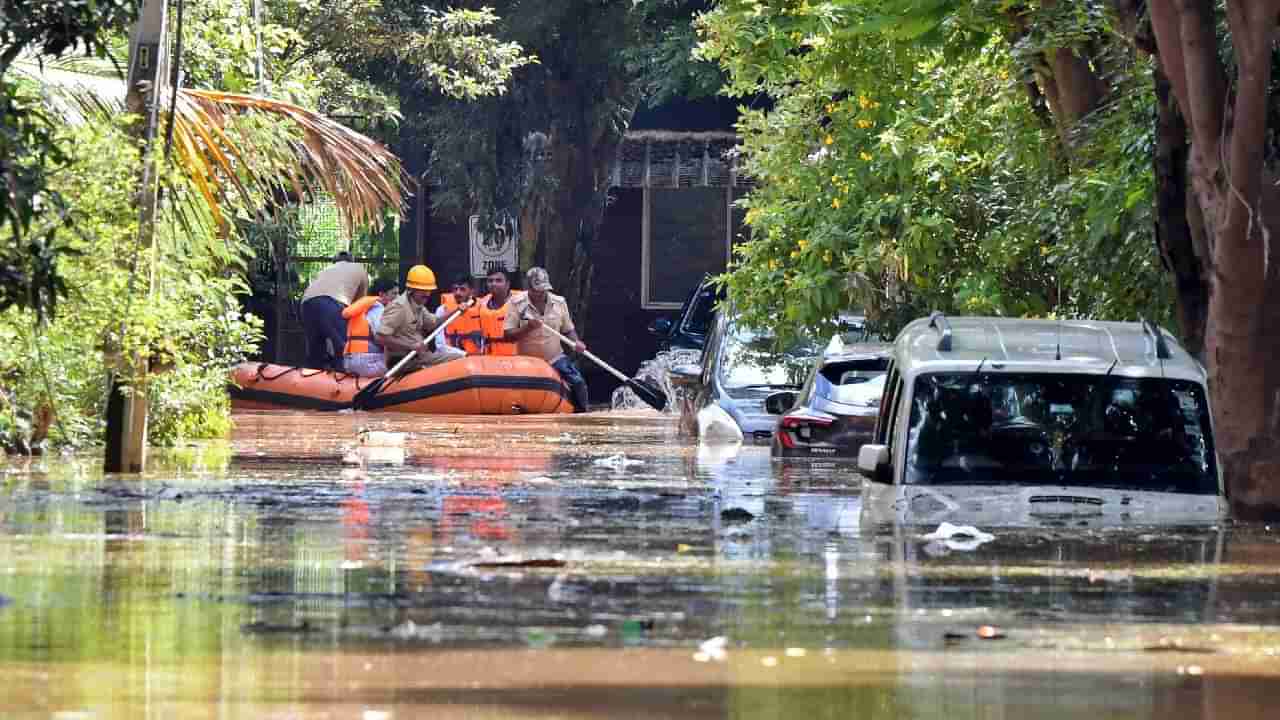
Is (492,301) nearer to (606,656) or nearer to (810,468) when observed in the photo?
(810,468)

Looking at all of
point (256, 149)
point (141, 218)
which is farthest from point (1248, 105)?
point (256, 149)

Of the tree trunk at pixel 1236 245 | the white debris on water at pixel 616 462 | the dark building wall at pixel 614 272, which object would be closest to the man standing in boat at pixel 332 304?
the dark building wall at pixel 614 272

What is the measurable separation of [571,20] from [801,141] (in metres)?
12.8

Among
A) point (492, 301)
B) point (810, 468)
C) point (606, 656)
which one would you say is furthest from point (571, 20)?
point (606, 656)

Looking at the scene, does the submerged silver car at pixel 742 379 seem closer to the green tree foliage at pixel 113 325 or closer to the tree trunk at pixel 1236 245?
the green tree foliage at pixel 113 325

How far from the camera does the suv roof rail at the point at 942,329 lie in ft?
47.2

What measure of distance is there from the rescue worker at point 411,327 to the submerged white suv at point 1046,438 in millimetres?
24608

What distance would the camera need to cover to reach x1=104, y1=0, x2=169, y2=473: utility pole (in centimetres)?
2012

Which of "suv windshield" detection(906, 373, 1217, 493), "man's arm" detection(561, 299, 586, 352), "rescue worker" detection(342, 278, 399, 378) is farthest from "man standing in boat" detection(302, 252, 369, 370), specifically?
"suv windshield" detection(906, 373, 1217, 493)

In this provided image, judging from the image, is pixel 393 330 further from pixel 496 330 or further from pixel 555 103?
pixel 555 103

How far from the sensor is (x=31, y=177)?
1348 centimetres

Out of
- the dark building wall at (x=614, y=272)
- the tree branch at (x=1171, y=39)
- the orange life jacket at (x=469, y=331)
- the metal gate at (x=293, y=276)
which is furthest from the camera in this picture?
the dark building wall at (x=614, y=272)

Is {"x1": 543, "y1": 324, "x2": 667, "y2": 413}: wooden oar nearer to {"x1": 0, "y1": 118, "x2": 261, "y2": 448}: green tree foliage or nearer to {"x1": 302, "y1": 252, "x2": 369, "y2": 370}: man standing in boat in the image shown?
{"x1": 302, "y1": 252, "x2": 369, "y2": 370}: man standing in boat

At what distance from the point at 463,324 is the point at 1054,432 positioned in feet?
85.8
